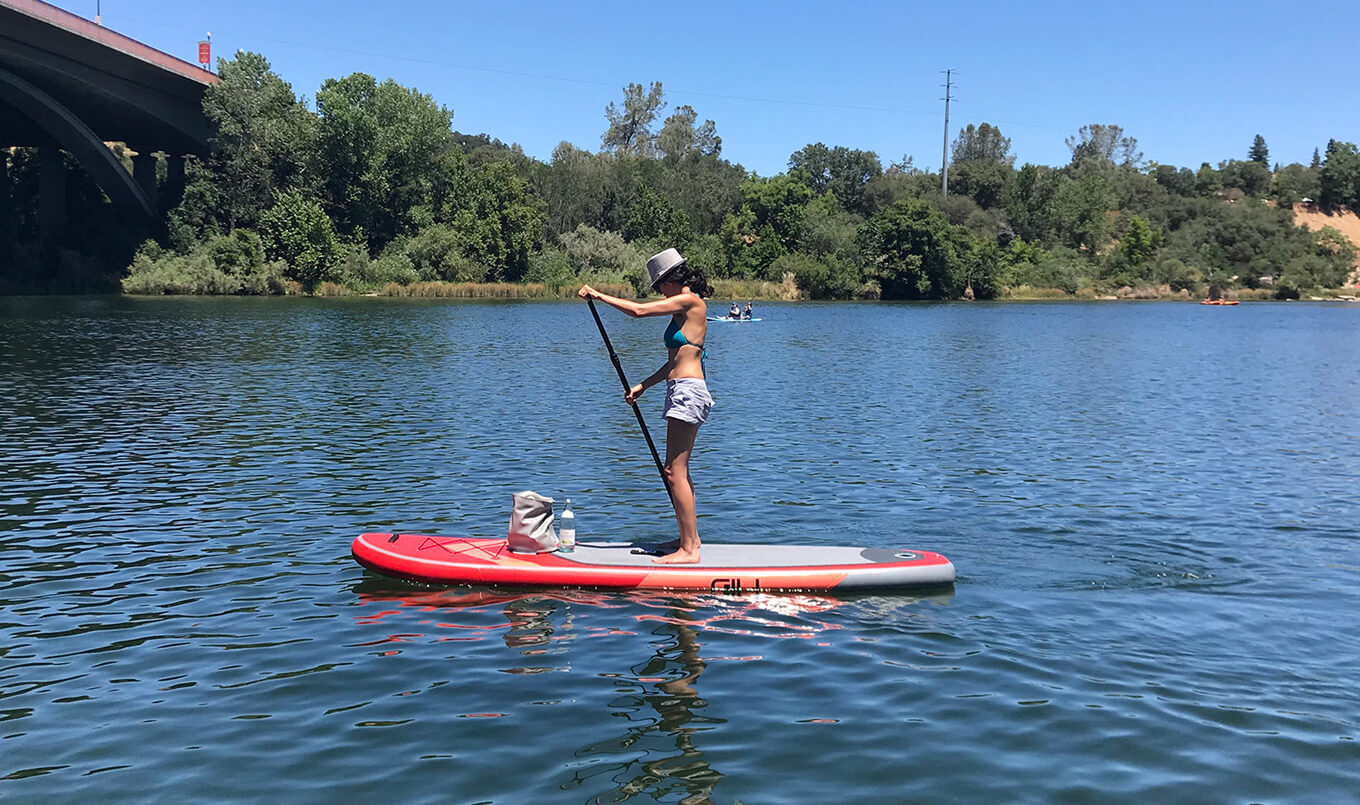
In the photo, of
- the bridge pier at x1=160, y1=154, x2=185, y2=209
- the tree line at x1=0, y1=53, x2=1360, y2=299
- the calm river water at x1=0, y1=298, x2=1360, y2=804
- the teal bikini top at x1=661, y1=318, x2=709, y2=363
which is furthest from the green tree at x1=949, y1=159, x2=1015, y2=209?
the teal bikini top at x1=661, y1=318, x2=709, y2=363

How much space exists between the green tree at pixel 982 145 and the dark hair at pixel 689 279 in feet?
573

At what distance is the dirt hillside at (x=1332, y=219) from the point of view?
523 ft

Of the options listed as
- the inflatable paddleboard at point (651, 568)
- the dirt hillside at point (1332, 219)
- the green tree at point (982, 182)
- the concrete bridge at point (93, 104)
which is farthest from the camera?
Result: the dirt hillside at point (1332, 219)

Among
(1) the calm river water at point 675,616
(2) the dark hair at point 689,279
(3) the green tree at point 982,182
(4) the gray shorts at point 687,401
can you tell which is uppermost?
(3) the green tree at point 982,182

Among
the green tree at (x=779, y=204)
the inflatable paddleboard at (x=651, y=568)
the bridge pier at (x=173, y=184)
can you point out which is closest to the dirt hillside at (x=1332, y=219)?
the green tree at (x=779, y=204)

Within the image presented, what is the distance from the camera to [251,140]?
76.9 metres

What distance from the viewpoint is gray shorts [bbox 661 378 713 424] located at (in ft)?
30.9

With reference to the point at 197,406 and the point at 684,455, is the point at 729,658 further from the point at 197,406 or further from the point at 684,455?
the point at 197,406

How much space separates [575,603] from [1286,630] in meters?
5.91

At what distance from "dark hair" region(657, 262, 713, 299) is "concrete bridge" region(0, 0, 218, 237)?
54207 millimetres

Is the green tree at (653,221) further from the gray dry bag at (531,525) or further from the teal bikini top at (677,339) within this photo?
the teal bikini top at (677,339)

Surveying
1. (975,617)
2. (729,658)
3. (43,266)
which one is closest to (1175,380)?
(975,617)

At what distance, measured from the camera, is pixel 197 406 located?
22.1 meters

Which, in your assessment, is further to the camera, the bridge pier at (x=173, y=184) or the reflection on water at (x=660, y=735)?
the bridge pier at (x=173, y=184)
